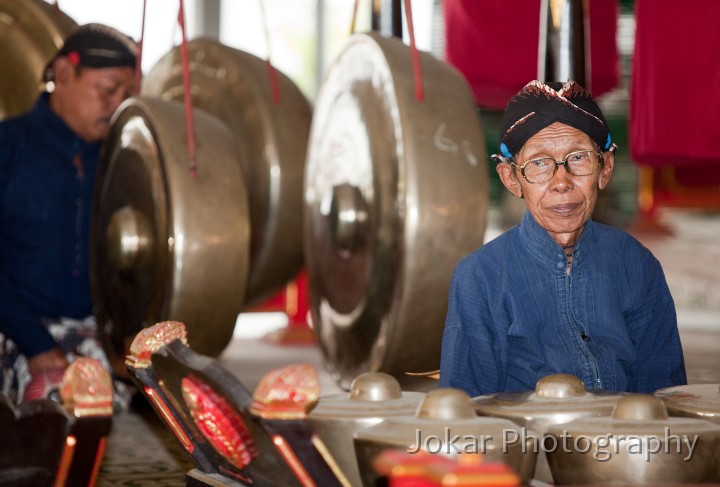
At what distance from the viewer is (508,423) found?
3.07 ft

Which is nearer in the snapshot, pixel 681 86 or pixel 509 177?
pixel 509 177

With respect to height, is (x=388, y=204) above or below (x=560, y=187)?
below

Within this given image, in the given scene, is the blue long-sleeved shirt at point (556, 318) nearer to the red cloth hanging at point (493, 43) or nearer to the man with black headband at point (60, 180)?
the man with black headband at point (60, 180)

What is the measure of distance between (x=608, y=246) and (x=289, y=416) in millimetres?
613

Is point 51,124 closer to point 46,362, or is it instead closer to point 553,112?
point 46,362

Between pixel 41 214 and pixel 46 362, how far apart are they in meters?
0.48

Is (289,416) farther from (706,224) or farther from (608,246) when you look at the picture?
(706,224)

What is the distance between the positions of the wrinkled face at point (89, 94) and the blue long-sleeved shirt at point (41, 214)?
4 centimetres

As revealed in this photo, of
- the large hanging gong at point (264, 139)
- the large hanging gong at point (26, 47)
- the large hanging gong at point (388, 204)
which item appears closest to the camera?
the large hanging gong at point (388, 204)

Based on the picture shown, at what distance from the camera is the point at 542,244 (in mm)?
1372

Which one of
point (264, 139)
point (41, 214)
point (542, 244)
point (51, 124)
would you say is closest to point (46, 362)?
point (41, 214)

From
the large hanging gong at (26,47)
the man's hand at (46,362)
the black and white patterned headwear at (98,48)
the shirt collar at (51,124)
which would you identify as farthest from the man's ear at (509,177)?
the large hanging gong at (26,47)

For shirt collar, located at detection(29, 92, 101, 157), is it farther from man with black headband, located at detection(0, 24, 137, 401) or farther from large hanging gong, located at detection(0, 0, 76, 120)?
large hanging gong, located at detection(0, 0, 76, 120)

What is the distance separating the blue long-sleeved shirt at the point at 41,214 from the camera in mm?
2566
